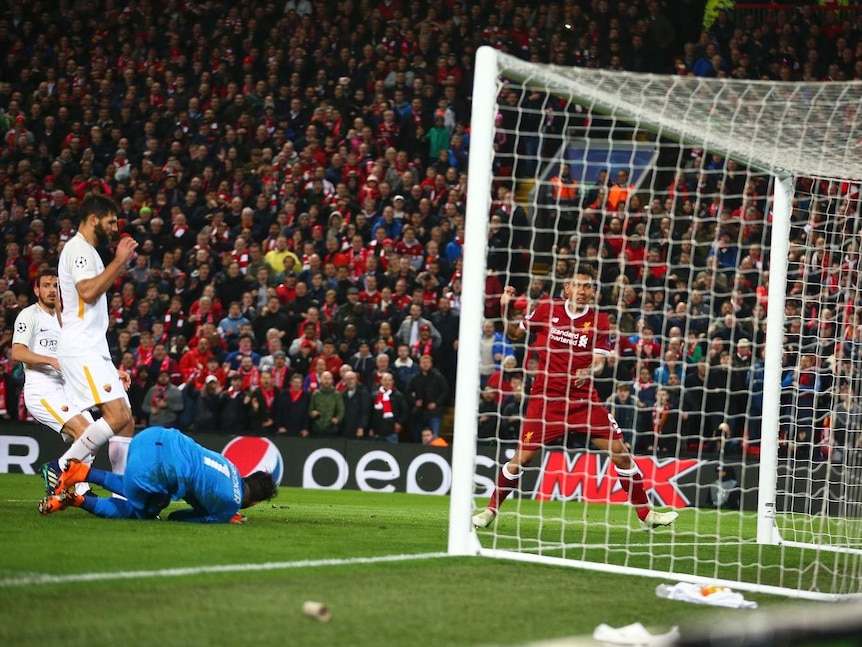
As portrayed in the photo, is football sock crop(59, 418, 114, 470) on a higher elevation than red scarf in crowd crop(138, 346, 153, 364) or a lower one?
lower

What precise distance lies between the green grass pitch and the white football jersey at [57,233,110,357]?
3.83ft

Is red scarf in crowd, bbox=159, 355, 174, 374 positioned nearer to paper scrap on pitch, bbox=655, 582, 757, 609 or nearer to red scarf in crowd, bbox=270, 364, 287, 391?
red scarf in crowd, bbox=270, 364, 287, 391

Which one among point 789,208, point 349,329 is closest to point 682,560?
point 789,208

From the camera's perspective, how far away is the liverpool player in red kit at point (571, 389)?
28.9 ft

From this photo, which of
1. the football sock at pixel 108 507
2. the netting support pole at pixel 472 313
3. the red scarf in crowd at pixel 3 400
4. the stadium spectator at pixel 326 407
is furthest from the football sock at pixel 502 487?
the red scarf in crowd at pixel 3 400

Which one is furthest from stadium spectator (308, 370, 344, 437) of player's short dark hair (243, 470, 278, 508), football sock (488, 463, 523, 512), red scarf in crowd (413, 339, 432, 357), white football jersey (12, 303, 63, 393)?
player's short dark hair (243, 470, 278, 508)

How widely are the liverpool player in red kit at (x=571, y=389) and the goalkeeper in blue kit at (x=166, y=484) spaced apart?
1.88m

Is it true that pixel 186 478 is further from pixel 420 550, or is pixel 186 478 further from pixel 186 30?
pixel 186 30

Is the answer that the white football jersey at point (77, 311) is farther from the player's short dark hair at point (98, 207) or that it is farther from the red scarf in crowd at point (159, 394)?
the red scarf in crowd at point (159, 394)

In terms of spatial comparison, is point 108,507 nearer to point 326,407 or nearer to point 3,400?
point 326,407

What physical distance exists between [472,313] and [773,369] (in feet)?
Result: 11.0

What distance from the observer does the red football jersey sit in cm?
895

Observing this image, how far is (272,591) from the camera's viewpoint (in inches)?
210

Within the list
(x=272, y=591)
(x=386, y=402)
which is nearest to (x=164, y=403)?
(x=386, y=402)
